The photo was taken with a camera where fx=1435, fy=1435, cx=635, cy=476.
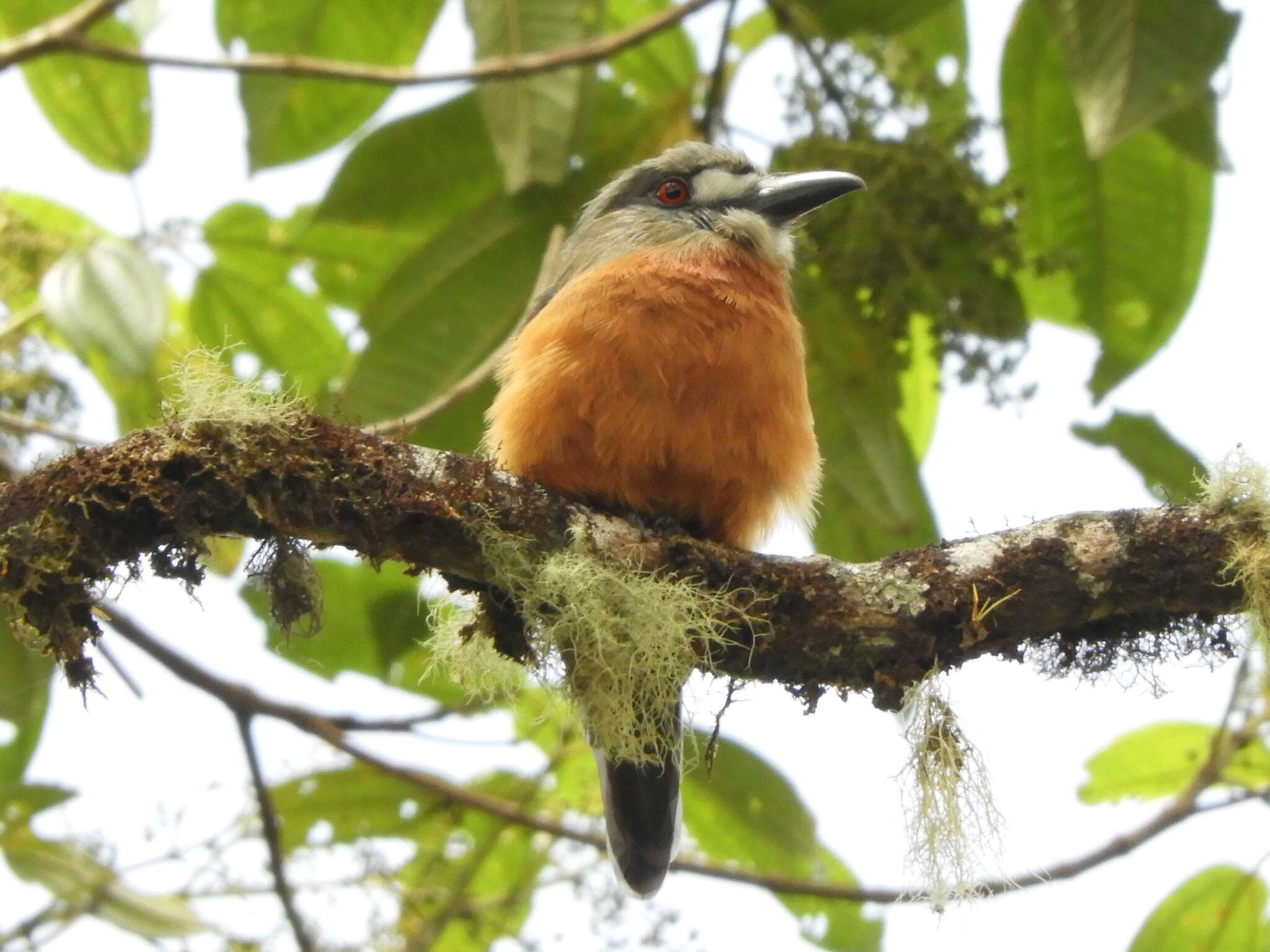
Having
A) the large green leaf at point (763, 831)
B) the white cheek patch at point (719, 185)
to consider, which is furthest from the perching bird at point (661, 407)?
the large green leaf at point (763, 831)

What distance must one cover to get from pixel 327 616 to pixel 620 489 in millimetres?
1200

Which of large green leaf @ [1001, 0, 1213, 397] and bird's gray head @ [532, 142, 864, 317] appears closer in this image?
bird's gray head @ [532, 142, 864, 317]

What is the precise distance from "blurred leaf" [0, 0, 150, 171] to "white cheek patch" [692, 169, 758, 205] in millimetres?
1498

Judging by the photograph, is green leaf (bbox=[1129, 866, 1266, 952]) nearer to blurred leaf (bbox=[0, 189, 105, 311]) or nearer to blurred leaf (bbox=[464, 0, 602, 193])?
blurred leaf (bbox=[464, 0, 602, 193])

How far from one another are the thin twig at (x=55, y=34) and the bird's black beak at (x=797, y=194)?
164cm

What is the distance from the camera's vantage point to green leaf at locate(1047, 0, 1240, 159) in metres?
3.25

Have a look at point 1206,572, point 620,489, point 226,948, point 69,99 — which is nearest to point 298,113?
point 69,99

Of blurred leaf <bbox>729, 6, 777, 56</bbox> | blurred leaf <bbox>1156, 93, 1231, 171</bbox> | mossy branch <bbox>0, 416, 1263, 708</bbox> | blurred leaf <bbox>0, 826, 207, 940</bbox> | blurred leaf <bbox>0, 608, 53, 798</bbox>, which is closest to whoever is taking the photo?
mossy branch <bbox>0, 416, 1263, 708</bbox>

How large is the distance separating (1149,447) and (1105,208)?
2.81 feet

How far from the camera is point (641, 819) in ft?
10.5

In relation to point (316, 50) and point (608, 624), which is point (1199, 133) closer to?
point (608, 624)

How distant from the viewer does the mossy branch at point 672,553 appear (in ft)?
7.22

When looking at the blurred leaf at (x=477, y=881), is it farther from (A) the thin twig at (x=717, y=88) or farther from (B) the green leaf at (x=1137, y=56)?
(B) the green leaf at (x=1137, y=56)

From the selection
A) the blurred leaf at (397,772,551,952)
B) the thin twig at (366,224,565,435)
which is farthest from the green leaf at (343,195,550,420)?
the blurred leaf at (397,772,551,952)
